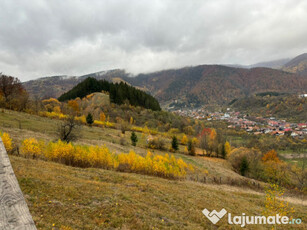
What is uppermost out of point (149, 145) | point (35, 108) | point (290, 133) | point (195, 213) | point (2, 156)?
point (35, 108)

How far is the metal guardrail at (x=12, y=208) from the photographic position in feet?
6.96

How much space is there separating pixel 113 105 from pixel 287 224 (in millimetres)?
107094

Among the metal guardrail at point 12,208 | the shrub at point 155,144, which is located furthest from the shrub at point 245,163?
the metal guardrail at point 12,208

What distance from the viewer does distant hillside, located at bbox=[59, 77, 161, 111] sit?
123812 mm

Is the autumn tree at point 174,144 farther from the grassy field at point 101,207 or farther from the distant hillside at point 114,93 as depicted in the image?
the distant hillside at point 114,93

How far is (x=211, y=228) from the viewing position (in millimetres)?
10484

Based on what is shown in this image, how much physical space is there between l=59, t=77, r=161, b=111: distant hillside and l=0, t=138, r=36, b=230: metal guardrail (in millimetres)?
118381

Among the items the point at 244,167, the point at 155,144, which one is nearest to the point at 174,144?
the point at 155,144

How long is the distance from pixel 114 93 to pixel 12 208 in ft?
420

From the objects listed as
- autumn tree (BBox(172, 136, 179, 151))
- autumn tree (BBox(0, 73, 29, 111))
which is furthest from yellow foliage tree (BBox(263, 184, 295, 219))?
autumn tree (BBox(0, 73, 29, 111))

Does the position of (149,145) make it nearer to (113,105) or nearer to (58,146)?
(58,146)

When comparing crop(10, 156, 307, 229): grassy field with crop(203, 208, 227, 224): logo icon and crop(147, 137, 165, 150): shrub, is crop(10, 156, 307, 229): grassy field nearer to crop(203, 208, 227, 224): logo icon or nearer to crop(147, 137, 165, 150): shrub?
crop(203, 208, 227, 224): logo icon

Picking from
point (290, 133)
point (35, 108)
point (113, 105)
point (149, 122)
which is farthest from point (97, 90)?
point (290, 133)

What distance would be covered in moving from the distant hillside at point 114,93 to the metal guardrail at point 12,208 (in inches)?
4661
